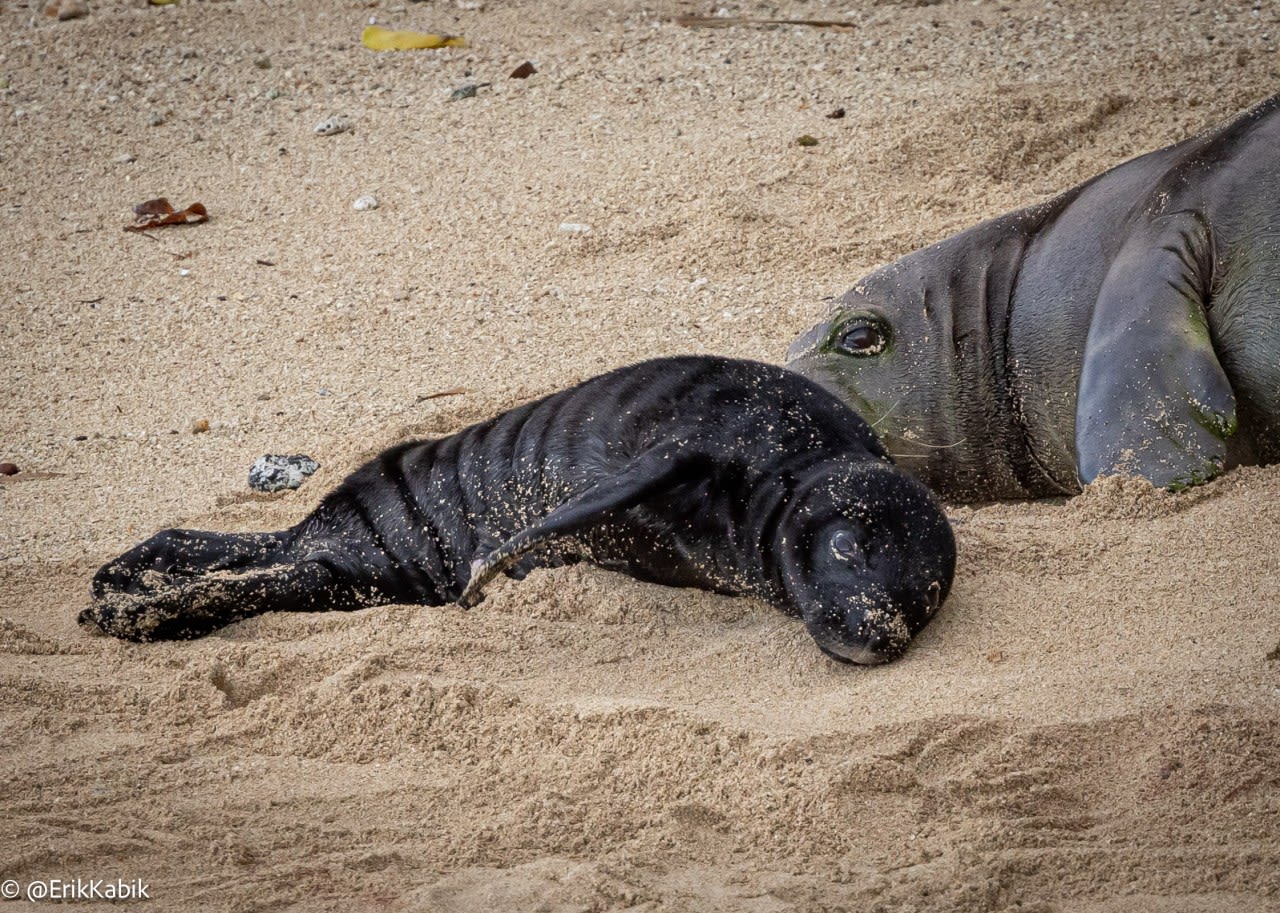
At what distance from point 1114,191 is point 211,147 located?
17.5ft

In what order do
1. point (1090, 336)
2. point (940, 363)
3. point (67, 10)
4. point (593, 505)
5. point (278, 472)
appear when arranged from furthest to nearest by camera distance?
1. point (67, 10)
2. point (940, 363)
3. point (278, 472)
4. point (1090, 336)
5. point (593, 505)

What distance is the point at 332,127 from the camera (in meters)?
8.77

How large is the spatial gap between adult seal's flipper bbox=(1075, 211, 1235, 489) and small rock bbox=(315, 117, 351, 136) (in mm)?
5121

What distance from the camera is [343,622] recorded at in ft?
13.9

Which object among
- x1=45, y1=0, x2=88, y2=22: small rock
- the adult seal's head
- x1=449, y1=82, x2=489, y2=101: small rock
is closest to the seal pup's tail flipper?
the adult seal's head

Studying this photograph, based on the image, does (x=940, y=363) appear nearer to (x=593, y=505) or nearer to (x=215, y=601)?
(x=593, y=505)

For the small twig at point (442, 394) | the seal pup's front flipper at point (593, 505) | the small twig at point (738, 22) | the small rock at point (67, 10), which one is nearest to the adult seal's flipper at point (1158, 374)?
the seal pup's front flipper at point (593, 505)

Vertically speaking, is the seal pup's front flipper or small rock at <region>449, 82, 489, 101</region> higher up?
the seal pup's front flipper

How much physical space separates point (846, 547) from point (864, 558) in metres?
0.05

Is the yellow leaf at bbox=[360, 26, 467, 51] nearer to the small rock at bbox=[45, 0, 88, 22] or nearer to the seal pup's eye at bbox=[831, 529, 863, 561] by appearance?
the small rock at bbox=[45, 0, 88, 22]

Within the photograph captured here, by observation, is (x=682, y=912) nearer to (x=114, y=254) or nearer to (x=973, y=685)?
(x=973, y=685)

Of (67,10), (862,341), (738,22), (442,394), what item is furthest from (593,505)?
(67,10)

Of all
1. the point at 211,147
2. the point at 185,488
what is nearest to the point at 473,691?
the point at 185,488

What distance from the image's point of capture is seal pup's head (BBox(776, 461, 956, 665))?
148 inches
